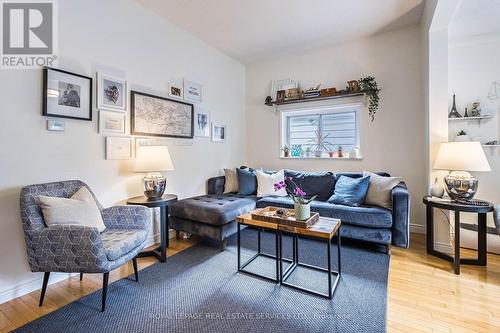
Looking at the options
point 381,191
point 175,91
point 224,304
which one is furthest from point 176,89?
point 381,191

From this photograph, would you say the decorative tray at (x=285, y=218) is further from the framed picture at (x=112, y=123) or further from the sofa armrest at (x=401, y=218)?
the framed picture at (x=112, y=123)

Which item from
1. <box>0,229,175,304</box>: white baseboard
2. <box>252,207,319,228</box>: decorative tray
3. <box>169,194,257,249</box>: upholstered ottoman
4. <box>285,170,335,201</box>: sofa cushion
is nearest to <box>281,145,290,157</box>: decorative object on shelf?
<box>285,170,335,201</box>: sofa cushion

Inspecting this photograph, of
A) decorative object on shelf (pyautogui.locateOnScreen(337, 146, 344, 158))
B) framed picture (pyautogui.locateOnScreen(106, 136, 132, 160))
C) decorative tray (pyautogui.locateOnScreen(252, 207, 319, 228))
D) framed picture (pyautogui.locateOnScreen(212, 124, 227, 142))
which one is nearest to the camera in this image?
decorative tray (pyautogui.locateOnScreen(252, 207, 319, 228))

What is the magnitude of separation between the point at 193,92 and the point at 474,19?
3.39 meters

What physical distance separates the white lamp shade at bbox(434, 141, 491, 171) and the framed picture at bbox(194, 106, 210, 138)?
292 cm

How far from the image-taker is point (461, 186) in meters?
2.28

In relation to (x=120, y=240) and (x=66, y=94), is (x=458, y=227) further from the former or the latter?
(x=66, y=94)

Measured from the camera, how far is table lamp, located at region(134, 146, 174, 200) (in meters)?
2.49

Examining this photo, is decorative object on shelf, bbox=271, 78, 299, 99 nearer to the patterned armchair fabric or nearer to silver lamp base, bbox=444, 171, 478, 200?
silver lamp base, bbox=444, 171, 478, 200

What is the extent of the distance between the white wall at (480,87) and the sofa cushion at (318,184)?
1.52 m

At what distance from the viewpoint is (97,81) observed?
235 centimetres

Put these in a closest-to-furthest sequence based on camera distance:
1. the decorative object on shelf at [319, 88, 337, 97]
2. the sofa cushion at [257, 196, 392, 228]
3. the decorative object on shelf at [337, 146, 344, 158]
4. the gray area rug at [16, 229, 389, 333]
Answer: the gray area rug at [16, 229, 389, 333] → the sofa cushion at [257, 196, 392, 228] → the decorative object on shelf at [319, 88, 337, 97] → the decorative object on shelf at [337, 146, 344, 158]

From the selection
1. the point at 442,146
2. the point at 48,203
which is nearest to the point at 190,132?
the point at 48,203

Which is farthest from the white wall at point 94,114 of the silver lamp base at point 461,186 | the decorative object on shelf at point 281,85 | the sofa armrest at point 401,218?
the silver lamp base at point 461,186
